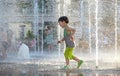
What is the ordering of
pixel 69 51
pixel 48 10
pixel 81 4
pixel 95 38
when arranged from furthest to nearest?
pixel 48 10, pixel 81 4, pixel 95 38, pixel 69 51

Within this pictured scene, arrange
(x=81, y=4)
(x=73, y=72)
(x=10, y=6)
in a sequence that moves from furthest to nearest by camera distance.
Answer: (x=81, y=4) → (x=10, y=6) → (x=73, y=72)

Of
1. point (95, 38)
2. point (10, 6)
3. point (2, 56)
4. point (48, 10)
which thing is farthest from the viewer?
point (48, 10)

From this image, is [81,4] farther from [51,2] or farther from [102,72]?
[102,72]

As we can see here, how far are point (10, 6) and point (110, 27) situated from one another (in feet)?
23.4

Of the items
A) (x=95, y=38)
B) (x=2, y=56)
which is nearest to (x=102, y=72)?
(x=2, y=56)

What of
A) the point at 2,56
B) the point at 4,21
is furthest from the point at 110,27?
the point at 2,56

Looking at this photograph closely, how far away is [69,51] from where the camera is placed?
31.6 feet

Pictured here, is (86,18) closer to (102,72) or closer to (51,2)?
(51,2)

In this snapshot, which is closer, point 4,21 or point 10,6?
point 4,21

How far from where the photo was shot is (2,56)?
47.2 ft

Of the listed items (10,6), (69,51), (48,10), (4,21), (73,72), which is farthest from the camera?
(48,10)

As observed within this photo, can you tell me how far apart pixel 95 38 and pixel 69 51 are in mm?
13653

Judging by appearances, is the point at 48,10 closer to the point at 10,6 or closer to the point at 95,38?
the point at 10,6

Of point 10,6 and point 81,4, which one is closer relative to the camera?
point 10,6
